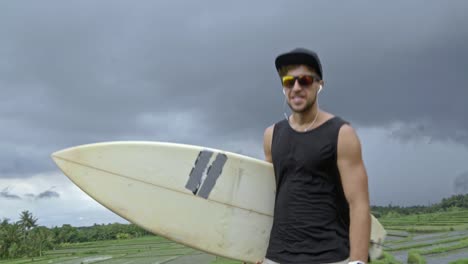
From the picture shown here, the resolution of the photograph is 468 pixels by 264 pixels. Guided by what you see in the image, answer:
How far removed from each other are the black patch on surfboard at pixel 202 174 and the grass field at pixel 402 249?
13.6m

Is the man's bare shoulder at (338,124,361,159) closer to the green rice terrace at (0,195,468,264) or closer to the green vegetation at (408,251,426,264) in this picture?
the green rice terrace at (0,195,468,264)

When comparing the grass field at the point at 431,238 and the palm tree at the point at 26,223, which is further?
the palm tree at the point at 26,223

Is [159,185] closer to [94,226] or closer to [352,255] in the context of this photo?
[352,255]

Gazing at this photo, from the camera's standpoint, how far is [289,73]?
233 cm

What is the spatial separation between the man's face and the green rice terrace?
366 inches

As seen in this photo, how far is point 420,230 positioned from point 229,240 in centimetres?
2856

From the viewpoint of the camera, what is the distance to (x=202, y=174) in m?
3.52

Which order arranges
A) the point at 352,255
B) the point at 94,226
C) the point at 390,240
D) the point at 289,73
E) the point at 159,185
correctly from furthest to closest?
1. the point at 94,226
2. the point at 390,240
3. the point at 159,185
4. the point at 289,73
5. the point at 352,255

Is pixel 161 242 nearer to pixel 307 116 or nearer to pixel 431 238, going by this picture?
pixel 431 238

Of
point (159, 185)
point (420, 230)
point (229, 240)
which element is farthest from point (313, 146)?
point (420, 230)

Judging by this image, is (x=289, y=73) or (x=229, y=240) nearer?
(x=289, y=73)

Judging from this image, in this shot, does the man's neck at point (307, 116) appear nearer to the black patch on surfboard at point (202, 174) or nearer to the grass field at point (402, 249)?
the black patch on surfboard at point (202, 174)

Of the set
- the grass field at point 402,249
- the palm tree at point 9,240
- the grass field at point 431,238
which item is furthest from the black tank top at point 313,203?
the palm tree at point 9,240

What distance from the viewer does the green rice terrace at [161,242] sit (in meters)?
21.0
